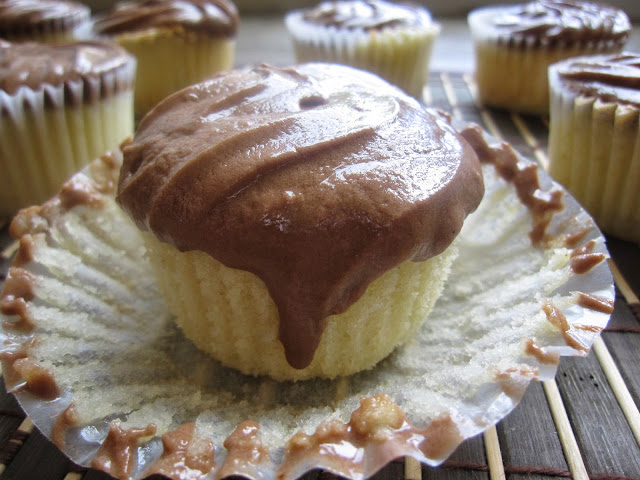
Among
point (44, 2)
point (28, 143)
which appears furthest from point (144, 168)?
point (44, 2)

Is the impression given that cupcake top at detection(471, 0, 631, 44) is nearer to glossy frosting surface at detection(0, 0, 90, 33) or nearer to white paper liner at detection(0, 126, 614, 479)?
white paper liner at detection(0, 126, 614, 479)

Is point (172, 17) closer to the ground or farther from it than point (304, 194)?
farther from it

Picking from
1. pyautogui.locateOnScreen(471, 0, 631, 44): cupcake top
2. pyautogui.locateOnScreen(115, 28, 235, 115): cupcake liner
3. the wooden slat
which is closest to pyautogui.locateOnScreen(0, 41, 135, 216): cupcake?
pyautogui.locateOnScreen(115, 28, 235, 115): cupcake liner

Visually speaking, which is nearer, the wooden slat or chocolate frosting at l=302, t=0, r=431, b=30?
the wooden slat

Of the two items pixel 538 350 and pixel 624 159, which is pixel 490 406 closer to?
pixel 538 350

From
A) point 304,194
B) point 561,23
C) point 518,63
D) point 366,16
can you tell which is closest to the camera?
point 304,194

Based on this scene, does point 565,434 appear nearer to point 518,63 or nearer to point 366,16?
point 518,63

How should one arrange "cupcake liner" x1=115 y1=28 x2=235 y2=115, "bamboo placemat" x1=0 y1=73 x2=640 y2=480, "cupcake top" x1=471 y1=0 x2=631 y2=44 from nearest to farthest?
"bamboo placemat" x1=0 y1=73 x2=640 y2=480 → "cupcake top" x1=471 y1=0 x2=631 y2=44 → "cupcake liner" x1=115 y1=28 x2=235 y2=115

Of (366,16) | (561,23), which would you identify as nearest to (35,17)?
(366,16)
